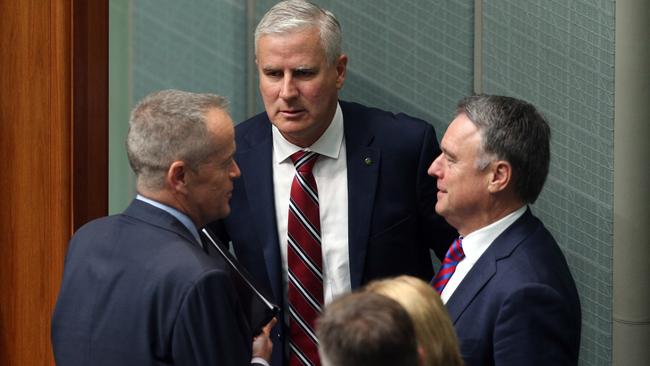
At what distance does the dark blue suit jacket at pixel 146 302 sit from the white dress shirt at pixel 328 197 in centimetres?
72

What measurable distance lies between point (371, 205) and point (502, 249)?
2.19 ft

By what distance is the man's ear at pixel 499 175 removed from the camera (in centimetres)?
257

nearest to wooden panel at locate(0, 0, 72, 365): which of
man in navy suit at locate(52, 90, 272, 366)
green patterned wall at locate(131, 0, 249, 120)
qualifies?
green patterned wall at locate(131, 0, 249, 120)

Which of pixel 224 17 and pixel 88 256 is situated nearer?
pixel 88 256

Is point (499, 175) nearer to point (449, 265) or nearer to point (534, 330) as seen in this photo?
point (449, 265)

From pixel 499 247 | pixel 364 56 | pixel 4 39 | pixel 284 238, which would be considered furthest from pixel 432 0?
pixel 4 39

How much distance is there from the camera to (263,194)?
3125mm

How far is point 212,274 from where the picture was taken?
7.33ft

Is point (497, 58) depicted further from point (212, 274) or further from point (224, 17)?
point (212, 274)

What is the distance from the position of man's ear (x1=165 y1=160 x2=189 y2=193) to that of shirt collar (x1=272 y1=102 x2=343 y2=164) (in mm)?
706

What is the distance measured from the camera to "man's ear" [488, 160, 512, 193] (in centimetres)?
257

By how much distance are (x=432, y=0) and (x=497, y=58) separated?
30cm

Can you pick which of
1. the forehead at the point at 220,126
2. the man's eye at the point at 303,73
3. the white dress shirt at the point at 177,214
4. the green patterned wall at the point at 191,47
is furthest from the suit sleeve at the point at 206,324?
the green patterned wall at the point at 191,47

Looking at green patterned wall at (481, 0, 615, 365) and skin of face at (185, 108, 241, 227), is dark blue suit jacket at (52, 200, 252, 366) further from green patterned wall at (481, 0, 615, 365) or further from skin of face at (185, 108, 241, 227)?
green patterned wall at (481, 0, 615, 365)
